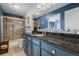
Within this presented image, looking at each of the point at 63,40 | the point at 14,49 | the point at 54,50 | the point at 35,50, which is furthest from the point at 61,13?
the point at 14,49

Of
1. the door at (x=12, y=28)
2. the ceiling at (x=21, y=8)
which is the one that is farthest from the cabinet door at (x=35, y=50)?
the ceiling at (x=21, y=8)

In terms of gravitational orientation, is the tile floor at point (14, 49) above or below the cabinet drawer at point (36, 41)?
below

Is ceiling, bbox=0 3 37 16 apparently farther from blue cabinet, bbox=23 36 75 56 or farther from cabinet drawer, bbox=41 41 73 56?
cabinet drawer, bbox=41 41 73 56

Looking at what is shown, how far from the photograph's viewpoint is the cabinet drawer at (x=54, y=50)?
1282mm

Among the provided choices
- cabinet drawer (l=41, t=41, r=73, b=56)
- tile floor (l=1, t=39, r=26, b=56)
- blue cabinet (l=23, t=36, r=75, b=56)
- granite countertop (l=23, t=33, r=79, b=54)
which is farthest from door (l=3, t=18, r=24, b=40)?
cabinet drawer (l=41, t=41, r=73, b=56)

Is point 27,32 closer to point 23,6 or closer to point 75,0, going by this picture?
point 23,6

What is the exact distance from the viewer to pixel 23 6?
168cm

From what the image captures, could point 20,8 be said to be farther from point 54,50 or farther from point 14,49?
point 54,50

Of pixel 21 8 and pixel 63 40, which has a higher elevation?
pixel 21 8

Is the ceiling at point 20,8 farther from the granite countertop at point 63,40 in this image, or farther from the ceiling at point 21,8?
the granite countertop at point 63,40

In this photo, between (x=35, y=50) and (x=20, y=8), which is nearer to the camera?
(x=20, y=8)

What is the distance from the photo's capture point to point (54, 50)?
1.41 meters

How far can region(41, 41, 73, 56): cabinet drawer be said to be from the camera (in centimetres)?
128

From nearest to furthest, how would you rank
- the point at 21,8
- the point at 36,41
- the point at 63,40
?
1. the point at 63,40
2. the point at 21,8
3. the point at 36,41
